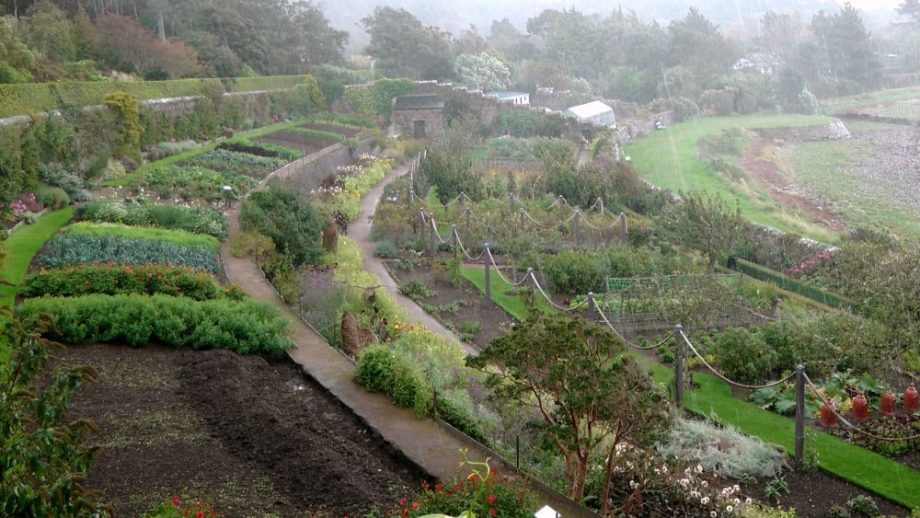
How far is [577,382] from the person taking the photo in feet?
22.0

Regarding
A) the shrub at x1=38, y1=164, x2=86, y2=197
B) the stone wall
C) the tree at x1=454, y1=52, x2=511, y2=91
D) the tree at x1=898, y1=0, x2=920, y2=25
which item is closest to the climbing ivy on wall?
the tree at x1=454, y1=52, x2=511, y2=91

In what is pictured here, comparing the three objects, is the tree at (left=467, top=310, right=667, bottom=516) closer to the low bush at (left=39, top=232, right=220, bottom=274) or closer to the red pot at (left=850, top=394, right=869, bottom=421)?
the red pot at (left=850, top=394, right=869, bottom=421)

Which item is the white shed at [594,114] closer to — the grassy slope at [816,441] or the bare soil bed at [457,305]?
the bare soil bed at [457,305]

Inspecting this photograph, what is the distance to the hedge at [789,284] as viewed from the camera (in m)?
15.7

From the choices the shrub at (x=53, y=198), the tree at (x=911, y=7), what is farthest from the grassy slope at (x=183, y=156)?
the tree at (x=911, y=7)

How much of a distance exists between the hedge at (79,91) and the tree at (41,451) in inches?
682

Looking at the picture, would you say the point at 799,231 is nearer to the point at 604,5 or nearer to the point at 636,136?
the point at 636,136

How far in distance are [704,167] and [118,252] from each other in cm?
2802

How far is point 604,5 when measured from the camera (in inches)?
5217

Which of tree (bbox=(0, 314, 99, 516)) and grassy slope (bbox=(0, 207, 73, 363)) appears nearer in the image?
tree (bbox=(0, 314, 99, 516))

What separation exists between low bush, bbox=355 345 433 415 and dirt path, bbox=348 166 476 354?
3.19 metres

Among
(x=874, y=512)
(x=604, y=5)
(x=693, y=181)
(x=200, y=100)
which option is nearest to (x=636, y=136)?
(x=693, y=181)

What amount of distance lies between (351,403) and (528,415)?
189 cm

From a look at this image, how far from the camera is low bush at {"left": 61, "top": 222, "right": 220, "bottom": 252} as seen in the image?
46.3 ft
